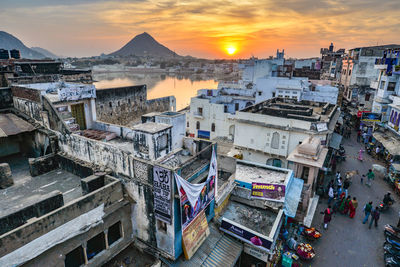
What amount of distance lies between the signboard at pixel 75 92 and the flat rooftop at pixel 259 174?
1064cm

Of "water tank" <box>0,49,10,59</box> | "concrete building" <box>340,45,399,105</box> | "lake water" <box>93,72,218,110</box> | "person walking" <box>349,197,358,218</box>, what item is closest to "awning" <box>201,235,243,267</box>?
"person walking" <box>349,197,358,218</box>

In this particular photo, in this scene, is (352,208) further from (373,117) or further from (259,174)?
(373,117)

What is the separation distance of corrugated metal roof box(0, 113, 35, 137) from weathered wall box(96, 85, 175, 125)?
24.4 feet

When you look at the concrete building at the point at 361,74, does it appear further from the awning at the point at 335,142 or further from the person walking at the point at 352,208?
the person walking at the point at 352,208

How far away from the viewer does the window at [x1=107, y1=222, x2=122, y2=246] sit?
32.9 ft

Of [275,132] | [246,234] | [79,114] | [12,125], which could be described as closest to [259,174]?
[246,234]

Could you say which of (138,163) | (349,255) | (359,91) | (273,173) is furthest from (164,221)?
(359,91)

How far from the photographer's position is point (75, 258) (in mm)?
8664

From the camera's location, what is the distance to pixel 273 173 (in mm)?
14805

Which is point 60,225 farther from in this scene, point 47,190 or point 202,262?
point 202,262

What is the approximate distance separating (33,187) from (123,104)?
1473 cm

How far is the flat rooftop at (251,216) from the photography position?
37.8ft

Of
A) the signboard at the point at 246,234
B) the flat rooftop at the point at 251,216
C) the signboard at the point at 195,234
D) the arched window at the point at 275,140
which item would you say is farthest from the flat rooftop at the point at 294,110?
the signboard at the point at 195,234

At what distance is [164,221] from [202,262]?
8.38 ft
